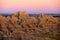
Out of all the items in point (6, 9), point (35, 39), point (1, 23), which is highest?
point (6, 9)

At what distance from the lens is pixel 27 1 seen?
1.86m

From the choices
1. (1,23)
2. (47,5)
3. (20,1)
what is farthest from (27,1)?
(1,23)

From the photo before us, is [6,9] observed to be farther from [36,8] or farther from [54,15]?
[54,15]

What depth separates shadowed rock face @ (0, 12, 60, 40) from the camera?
1.84 metres

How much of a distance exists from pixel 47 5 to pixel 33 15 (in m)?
0.16

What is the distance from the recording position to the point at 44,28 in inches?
72.9

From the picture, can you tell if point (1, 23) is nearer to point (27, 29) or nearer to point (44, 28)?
point (27, 29)

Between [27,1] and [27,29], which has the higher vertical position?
[27,1]

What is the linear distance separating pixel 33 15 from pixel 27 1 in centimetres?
14

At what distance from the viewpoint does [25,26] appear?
1850 mm

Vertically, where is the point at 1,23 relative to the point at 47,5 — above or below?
below

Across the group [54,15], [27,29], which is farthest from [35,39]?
[54,15]

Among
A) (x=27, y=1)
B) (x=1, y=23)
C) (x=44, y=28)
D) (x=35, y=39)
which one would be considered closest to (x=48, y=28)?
(x=44, y=28)

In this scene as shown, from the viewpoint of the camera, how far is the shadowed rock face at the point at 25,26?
6.04 feet
